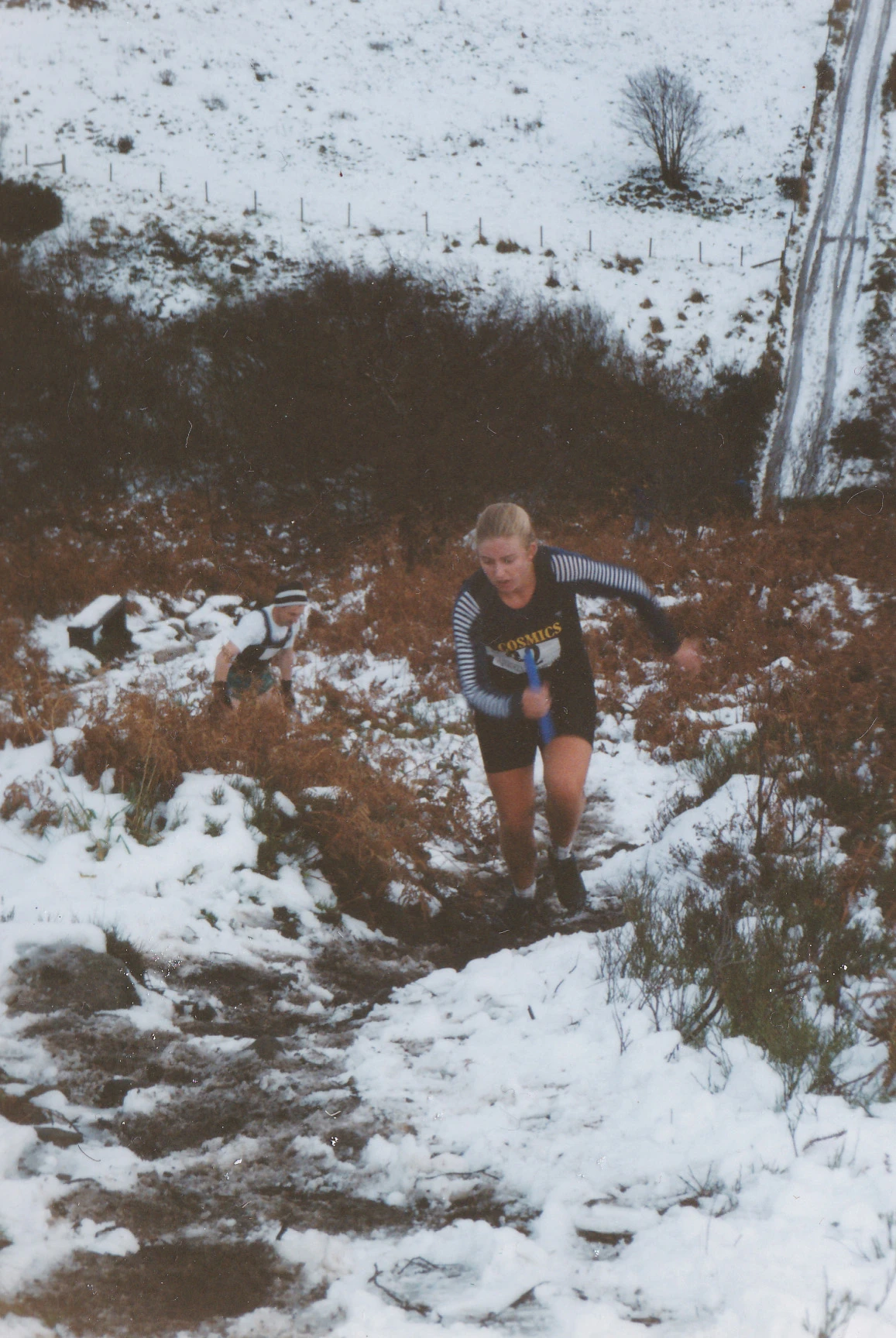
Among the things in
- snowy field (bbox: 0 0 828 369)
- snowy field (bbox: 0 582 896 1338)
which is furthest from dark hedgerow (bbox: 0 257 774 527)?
snowy field (bbox: 0 582 896 1338)

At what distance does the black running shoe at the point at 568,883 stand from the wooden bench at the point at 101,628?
6.81m

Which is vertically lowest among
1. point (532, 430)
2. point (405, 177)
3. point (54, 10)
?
point (532, 430)

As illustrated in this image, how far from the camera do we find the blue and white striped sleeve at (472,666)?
13.3ft

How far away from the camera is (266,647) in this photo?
6160 millimetres

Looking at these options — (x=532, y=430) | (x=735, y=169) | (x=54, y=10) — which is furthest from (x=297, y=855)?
(x=54, y=10)

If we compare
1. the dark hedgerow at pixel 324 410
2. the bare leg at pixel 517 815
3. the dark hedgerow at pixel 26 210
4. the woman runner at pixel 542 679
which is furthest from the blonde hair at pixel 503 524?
the dark hedgerow at pixel 26 210

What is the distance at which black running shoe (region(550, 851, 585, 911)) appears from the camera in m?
4.32

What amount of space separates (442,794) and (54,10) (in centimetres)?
3044

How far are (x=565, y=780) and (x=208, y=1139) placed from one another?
229cm

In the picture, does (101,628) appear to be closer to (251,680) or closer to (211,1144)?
(251,680)

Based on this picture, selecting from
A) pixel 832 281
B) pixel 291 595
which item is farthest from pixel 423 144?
pixel 291 595

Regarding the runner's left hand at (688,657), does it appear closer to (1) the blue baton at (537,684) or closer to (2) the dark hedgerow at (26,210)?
(1) the blue baton at (537,684)

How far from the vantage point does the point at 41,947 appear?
3.13 metres

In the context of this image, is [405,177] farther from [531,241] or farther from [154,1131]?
[154,1131]
